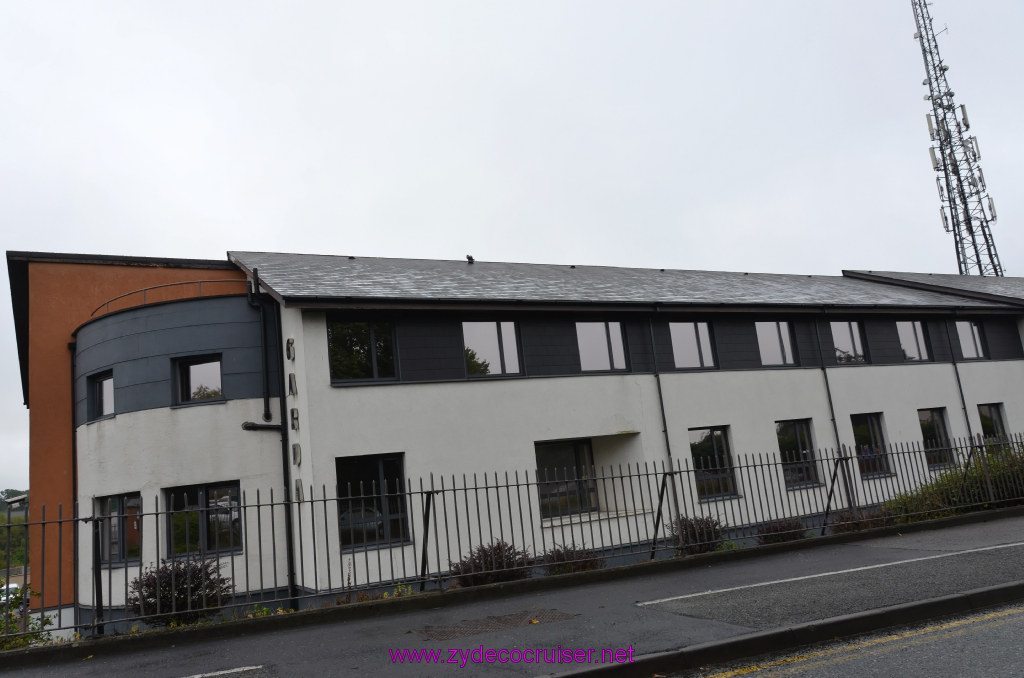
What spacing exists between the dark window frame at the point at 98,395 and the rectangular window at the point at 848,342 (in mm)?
17416

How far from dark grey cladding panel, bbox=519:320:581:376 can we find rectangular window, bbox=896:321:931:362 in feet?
34.2

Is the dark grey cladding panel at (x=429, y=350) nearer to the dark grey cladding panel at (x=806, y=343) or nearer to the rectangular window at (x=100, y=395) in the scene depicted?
the rectangular window at (x=100, y=395)

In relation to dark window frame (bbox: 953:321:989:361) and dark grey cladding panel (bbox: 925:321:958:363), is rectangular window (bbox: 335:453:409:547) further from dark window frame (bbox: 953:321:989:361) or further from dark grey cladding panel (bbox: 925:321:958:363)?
dark window frame (bbox: 953:321:989:361)

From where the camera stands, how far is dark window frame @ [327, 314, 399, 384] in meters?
13.7

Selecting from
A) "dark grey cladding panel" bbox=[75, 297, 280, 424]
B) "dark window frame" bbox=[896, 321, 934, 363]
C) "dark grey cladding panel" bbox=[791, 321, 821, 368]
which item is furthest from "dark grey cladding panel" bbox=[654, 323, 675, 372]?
"dark grey cladding panel" bbox=[75, 297, 280, 424]

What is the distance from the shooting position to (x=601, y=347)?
652 inches

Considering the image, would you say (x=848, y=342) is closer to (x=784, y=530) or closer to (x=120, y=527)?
(x=784, y=530)

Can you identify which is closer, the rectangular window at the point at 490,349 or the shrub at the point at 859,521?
the shrub at the point at 859,521

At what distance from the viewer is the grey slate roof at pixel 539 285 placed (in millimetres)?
14562

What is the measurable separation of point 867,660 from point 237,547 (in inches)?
441

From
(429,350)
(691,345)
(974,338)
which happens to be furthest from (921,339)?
(429,350)

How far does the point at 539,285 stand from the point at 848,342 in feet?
28.9

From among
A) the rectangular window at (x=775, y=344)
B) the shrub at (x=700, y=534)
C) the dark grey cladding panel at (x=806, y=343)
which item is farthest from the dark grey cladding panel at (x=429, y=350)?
the dark grey cladding panel at (x=806, y=343)

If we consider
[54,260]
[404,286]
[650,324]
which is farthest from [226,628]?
[54,260]
